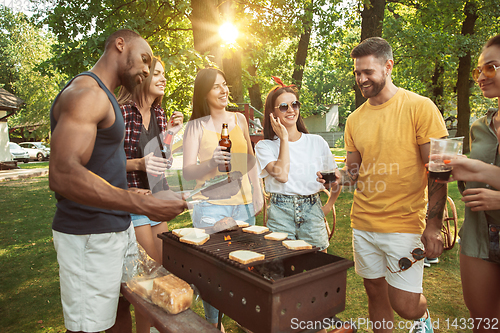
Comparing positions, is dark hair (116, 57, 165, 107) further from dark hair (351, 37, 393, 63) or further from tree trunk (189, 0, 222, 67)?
tree trunk (189, 0, 222, 67)

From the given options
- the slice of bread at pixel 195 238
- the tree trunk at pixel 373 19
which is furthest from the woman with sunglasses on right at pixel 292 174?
the tree trunk at pixel 373 19

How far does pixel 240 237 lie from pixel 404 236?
53.7 inches

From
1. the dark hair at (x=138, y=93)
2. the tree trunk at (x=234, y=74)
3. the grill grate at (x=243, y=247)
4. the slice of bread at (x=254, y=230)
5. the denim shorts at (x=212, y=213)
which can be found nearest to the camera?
the grill grate at (x=243, y=247)

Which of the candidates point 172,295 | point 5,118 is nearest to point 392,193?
point 172,295

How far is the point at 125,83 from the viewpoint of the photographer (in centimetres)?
198

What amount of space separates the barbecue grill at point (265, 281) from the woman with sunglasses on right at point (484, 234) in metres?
1.18

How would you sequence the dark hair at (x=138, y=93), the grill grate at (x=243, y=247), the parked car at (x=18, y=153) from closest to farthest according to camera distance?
the grill grate at (x=243, y=247) < the dark hair at (x=138, y=93) < the parked car at (x=18, y=153)

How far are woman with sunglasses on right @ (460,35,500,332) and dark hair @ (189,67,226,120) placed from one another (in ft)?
7.34

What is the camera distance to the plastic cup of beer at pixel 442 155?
2.09 meters

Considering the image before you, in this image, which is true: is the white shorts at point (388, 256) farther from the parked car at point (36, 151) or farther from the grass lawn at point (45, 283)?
the parked car at point (36, 151)

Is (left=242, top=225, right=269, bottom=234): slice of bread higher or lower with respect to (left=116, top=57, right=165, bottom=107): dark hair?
lower

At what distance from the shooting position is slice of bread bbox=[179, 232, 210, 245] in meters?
2.17

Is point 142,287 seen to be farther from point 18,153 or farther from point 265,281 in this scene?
point 18,153

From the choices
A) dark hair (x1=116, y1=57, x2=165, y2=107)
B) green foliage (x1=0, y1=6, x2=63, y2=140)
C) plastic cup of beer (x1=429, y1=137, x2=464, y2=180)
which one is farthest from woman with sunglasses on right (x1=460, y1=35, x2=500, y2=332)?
green foliage (x1=0, y1=6, x2=63, y2=140)
